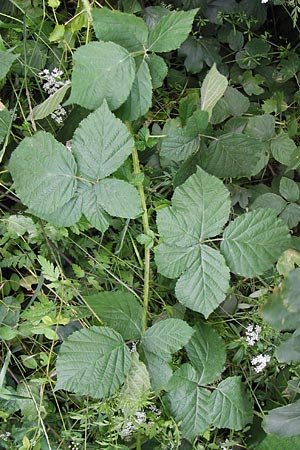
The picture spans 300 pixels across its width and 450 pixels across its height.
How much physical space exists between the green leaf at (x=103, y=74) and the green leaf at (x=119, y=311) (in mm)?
339

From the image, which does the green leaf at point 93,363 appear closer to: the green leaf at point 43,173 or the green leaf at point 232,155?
the green leaf at point 43,173

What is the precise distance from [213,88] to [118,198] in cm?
27

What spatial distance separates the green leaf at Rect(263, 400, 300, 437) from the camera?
0.97 m

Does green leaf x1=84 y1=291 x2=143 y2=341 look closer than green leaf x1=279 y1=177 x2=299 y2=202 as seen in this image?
Yes

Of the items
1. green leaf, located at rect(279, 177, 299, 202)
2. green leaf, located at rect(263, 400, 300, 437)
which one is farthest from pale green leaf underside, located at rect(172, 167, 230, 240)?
green leaf, located at rect(263, 400, 300, 437)

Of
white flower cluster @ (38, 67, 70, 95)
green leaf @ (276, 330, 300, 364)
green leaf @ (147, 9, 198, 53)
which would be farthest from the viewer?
white flower cluster @ (38, 67, 70, 95)

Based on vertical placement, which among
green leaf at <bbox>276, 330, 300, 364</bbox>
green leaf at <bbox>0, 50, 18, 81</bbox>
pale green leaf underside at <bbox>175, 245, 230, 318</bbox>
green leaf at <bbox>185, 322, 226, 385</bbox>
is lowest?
green leaf at <bbox>185, 322, 226, 385</bbox>

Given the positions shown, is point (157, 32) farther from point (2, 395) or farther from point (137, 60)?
point (2, 395)

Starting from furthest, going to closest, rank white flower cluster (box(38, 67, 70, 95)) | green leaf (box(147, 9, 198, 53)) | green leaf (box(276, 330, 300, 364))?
white flower cluster (box(38, 67, 70, 95)) → green leaf (box(147, 9, 198, 53)) → green leaf (box(276, 330, 300, 364))

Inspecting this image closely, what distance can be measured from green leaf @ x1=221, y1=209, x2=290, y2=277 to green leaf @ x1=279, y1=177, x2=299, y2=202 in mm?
174

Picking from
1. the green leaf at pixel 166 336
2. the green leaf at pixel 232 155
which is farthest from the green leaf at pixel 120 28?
the green leaf at pixel 166 336

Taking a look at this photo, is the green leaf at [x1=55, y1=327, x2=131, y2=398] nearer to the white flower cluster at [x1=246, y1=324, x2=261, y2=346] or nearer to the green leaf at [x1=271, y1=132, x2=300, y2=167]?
the white flower cluster at [x1=246, y1=324, x2=261, y2=346]

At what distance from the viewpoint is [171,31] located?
1015 mm

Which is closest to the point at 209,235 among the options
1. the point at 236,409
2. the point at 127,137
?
the point at 127,137
